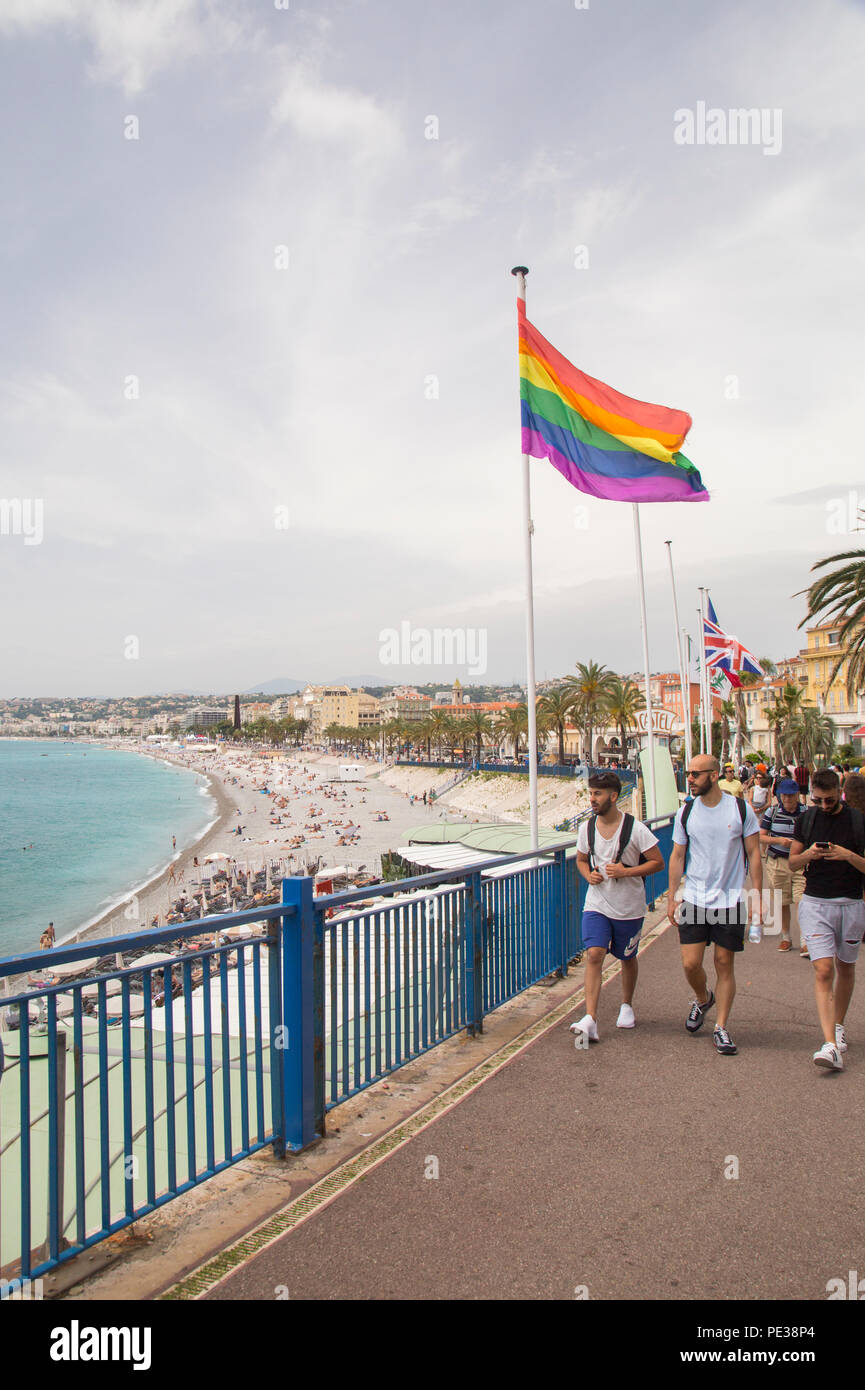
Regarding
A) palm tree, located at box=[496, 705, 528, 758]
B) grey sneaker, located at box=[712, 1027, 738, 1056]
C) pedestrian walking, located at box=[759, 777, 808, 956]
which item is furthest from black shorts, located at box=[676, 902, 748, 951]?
palm tree, located at box=[496, 705, 528, 758]

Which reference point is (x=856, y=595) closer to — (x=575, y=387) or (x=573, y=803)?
(x=575, y=387)

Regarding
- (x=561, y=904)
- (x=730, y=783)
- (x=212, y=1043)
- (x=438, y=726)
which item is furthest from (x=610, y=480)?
(x=438, y=726)

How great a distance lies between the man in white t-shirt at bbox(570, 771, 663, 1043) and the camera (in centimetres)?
541

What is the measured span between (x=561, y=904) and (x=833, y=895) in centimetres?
249

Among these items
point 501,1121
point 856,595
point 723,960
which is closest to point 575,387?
point 723,960

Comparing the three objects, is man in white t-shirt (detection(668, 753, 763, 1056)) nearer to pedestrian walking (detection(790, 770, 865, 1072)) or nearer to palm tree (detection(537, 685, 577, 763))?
pedestrian walking (detection(790, 770, 865, 1072))

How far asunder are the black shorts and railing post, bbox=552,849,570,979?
1.57 m

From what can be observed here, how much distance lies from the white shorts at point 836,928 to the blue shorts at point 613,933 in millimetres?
1045

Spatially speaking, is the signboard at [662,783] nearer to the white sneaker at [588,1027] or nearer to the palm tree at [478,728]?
the white sneaker at [588,1027]

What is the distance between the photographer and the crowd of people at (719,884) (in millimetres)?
5039

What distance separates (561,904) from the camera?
7109 mm

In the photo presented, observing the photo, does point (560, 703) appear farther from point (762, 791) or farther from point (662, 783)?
point (762, 791)

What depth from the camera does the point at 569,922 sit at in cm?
725

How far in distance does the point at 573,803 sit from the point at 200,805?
4733cm
